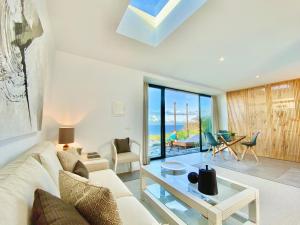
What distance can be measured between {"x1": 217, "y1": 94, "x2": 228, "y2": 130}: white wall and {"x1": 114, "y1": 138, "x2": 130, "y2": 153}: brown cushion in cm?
492

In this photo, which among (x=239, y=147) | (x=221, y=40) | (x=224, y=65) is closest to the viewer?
(x=221, y=40)

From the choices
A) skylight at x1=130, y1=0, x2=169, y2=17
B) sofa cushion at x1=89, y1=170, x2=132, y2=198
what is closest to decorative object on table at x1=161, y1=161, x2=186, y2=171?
sofa cushion at x1=89, y1=170, x2=132, y2=198

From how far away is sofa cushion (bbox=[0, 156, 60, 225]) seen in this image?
556mm

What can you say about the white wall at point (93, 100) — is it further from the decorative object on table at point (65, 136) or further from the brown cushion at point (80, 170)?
the brown cushion at point (80, 170)

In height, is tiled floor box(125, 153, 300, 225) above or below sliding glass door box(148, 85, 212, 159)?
below

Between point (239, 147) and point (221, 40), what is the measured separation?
16.4 feet

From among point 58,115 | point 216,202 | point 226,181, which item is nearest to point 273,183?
point 226,181

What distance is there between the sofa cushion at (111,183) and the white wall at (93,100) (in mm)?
1347

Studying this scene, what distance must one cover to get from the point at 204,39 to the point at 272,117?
14.8 ft

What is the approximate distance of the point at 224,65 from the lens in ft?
11.8

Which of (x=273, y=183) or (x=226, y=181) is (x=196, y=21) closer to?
(x=226, y=181)

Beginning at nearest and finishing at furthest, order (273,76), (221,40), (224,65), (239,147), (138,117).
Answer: (221,40) < (224,65) < (138,117) < (273,76) < (239,147)

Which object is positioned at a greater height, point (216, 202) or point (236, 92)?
point (236, 92)

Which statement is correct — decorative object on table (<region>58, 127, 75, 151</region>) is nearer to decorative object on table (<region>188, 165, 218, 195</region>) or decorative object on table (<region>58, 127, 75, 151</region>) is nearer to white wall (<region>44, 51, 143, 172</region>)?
white wall (<region>44, 51, 143, 172</region>)
